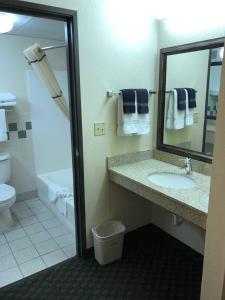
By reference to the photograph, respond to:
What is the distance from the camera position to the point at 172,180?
2113mm

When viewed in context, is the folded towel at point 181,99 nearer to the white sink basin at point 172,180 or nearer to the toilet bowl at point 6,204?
the white sink basin at point 172,180

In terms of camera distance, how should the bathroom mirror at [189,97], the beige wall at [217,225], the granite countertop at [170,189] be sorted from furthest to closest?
the bathroom mirror at [189,97], the granite countertop at [170,189], the beige wall at [217,225]

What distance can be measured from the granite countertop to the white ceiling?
61.4 inches

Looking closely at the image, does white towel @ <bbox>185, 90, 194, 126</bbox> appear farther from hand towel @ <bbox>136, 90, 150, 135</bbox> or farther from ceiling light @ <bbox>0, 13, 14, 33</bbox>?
ceiling light @ <bbox>0, 13, 14, 33</bbox>

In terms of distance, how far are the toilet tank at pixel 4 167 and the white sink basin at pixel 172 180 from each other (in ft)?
6.10

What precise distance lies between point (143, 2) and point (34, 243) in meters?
2.47

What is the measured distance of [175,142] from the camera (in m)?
2.32

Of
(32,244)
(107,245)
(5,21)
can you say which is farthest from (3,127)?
(107,245)

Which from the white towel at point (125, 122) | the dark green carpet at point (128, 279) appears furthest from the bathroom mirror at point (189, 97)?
the dark green carpet at point (128, 279)

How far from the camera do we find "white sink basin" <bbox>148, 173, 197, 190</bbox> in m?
1.98

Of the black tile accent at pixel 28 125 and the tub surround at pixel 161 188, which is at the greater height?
the black tile accent at pixel 28 125

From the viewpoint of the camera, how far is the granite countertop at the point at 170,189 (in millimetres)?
1570

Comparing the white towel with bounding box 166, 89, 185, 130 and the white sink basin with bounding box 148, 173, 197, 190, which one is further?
the white towel with bounding box 166, 89, 185, 130

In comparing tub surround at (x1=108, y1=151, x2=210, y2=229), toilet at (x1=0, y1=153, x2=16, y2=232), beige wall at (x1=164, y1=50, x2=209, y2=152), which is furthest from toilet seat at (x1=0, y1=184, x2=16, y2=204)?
beige wall at (x1=164, y1=50, x2=209, y2=152)
